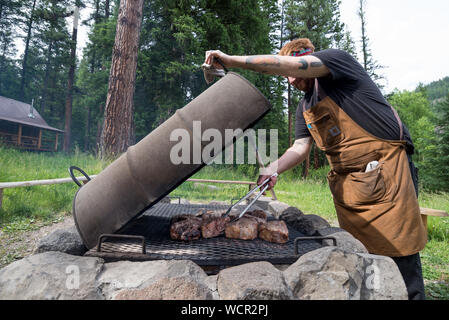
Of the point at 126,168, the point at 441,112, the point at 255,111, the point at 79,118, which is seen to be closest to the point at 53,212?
the point at 126,168

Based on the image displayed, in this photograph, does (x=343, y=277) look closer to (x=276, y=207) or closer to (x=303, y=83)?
(x=303, y=83)

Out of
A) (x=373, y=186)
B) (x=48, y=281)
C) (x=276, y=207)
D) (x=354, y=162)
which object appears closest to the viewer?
(x=48, y=281)

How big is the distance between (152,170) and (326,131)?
4.38 ft

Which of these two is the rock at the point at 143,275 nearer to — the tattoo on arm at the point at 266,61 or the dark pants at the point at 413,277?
the tattoo on arm at the point at 266,61

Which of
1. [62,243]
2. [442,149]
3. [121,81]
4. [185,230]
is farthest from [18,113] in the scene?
[442,149]

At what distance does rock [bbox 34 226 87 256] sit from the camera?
1.46m

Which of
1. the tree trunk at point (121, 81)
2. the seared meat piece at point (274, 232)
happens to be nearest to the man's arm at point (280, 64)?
the seared meat piece at point (274, 232)

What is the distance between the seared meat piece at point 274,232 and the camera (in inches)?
65.8

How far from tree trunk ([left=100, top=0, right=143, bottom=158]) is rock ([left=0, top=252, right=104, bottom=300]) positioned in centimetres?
475

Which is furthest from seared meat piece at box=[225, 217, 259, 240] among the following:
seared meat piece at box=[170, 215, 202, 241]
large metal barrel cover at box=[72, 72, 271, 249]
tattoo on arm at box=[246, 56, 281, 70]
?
tattoo on arm at box=[246, 56, 281, 70]

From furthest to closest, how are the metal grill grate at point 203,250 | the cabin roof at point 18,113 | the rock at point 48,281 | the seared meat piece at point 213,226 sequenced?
the cabin roof at point 18,113 → the seared meat piece at point 213,226 → the metal grill grate at point 203,250 → the rock at point 48,281

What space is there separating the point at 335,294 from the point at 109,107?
19.0 feet

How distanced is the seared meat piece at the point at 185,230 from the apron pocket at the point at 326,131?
3.87 ft

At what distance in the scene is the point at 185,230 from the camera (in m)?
1.69
